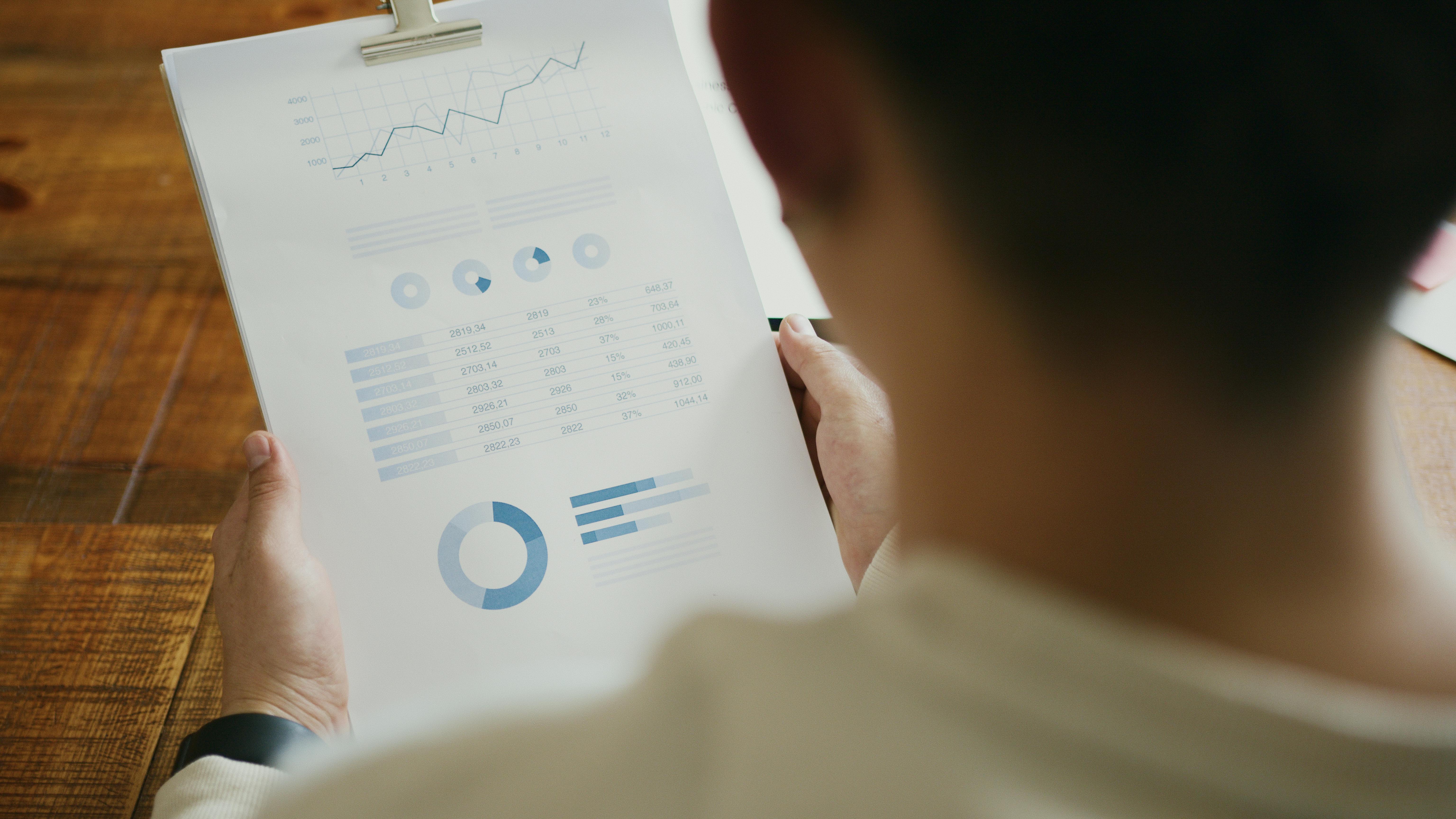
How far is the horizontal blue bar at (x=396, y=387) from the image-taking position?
0.52 metres

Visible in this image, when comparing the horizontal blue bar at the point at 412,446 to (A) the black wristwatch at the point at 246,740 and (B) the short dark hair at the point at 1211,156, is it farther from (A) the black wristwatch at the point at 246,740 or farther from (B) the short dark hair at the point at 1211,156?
(B) the short dark hair at the point at 1211,156

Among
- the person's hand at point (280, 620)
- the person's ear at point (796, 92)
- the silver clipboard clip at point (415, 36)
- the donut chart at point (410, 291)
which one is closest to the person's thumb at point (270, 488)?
the person's hand at point (280, 620)

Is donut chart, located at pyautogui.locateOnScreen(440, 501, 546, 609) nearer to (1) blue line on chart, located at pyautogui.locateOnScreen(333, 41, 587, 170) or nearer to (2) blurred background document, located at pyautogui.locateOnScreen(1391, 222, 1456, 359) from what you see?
(1) blue line on chart, located at pyautogui.locateOnScreen(333, 41, 587, 170)

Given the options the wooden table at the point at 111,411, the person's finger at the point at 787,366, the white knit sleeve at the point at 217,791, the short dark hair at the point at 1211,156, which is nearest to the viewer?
the short dark hair at the point at 1211,156

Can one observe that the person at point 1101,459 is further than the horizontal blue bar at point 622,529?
No

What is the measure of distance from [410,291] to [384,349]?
0.04m

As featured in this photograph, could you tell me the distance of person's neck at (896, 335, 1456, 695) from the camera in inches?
8.7

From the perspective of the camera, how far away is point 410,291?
0.54 m

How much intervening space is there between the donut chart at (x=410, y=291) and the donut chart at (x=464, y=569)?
0.41 ft

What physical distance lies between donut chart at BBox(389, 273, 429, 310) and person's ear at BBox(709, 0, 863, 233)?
1.01 ft

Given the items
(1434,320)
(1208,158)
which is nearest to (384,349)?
(1208,158)

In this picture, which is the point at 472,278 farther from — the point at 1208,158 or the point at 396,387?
the point at 1208,158

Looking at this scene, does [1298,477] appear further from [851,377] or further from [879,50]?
[851,377]

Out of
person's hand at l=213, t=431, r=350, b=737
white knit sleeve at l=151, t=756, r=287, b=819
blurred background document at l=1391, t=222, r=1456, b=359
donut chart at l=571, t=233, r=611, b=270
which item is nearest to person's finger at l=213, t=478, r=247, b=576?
person's hand at l=213, t=431, r=350, b=737
